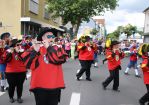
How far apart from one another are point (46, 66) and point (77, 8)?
3164 centimetres

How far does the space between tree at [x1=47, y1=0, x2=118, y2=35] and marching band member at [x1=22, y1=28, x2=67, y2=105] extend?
31.0 metres

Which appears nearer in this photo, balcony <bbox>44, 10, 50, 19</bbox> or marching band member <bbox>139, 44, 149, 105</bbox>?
marching band member <bbox>139, 44, 149, 105</bbox>

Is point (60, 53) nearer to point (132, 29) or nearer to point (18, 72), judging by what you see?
point (18, 72)

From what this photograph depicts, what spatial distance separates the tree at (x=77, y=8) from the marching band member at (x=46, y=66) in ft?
102

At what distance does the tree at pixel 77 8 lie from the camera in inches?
1433

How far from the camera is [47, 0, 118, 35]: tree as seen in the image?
1433 inches

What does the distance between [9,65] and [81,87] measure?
3320 millimetres

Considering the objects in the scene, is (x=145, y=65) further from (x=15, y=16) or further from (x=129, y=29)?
(x=129, y=29)

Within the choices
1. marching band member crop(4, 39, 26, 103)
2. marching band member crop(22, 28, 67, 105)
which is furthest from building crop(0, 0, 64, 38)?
marching band member crop(22, 28, 67, 105)

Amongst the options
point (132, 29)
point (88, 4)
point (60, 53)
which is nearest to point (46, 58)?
point (60, 53)

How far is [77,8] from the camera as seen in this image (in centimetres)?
3644

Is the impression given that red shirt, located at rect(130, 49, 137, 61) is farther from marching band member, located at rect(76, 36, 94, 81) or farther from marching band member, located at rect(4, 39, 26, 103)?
marching band member, located at rect(4, 39, 26, 103)

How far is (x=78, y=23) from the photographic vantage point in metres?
38.1

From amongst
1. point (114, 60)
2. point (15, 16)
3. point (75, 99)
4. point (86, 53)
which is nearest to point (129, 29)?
point (15, 16)
